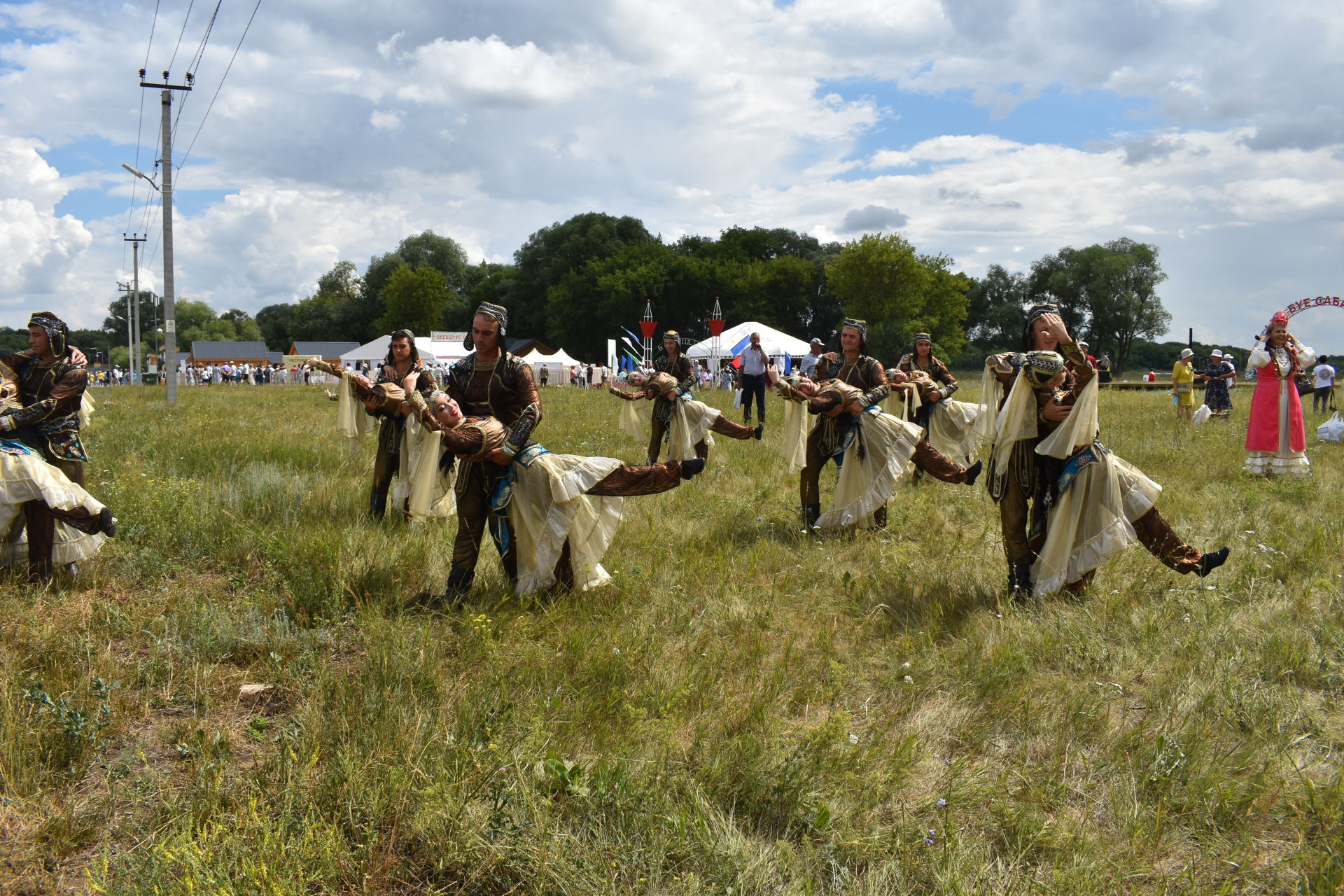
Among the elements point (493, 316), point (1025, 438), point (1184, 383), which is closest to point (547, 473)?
point (493, 316)

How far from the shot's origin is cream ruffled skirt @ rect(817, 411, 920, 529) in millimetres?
7188

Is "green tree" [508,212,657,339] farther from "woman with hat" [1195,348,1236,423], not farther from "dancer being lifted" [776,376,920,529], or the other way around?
"dancer being lifted" [776,376,920,529]

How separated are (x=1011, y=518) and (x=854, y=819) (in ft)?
9.81

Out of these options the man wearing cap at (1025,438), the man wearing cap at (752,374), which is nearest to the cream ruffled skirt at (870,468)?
the man wearing cap at (1025,438)

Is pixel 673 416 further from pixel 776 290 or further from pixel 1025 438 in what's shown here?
pixel 776 290

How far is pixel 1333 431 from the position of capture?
1402cm

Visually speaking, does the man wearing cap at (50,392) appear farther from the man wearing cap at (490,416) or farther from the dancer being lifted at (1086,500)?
the dancer being lifted at (1086,500)

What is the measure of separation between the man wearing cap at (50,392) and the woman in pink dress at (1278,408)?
12.3 metres

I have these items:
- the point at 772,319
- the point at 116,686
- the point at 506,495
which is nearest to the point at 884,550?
the point at 506,495

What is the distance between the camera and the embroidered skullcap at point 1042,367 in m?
5.04

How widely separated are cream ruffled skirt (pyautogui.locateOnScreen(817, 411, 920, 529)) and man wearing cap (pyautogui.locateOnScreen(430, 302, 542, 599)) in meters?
3.23

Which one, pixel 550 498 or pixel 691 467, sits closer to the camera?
pixel 691 467

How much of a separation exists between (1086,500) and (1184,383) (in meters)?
14.5

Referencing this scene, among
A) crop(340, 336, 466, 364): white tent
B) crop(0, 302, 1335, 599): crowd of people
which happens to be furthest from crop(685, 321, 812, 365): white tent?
crop(0, 302, 1335, 599): crowd of people
